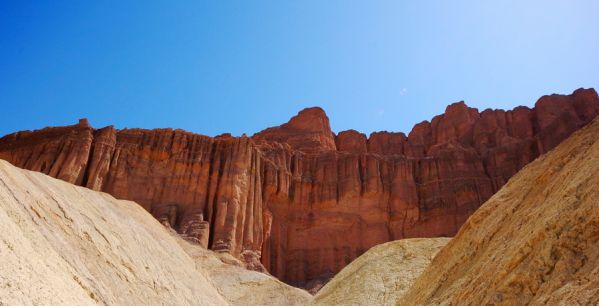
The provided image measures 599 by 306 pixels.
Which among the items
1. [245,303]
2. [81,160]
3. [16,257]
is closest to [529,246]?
[16,257]

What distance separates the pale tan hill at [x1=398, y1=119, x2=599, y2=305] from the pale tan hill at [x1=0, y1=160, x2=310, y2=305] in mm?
11671

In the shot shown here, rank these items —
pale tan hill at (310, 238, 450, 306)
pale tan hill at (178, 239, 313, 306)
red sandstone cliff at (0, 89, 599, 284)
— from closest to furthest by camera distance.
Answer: pale tan hill at (310, 238, 450, 306)
pale tan hill at (178, 239, 313, 306)
red sandstone cliff at (0, 89, 599, 284)

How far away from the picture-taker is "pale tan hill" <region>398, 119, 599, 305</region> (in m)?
8.29

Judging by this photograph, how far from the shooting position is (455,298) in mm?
11695

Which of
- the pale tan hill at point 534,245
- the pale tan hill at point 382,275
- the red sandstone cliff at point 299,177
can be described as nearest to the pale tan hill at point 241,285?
the red sandstone cliff at point 299,177

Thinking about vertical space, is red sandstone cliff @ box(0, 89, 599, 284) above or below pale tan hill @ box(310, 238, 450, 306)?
above

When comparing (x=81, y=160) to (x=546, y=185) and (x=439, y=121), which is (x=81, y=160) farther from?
(x=439, y=121)

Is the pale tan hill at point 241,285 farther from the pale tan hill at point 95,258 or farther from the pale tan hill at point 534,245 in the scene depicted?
the pale tan hill at point 534,245

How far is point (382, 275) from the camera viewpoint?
90.5ft

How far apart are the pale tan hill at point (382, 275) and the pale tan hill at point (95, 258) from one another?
27.4 ft

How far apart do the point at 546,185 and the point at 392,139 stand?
2484 inches

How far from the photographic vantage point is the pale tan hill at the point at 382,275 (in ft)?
84.1

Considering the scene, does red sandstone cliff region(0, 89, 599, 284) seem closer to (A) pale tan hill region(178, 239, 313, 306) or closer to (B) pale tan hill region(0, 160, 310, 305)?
(A) pale tan hill region(178, 239, 313, 306)

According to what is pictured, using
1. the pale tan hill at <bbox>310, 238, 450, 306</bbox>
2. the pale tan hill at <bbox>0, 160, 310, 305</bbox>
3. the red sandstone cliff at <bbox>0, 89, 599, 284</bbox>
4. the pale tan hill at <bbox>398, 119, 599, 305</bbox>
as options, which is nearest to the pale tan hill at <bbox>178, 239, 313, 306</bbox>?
the pale tan hill at <bbox>0, 160, 310, 305</bbox>
